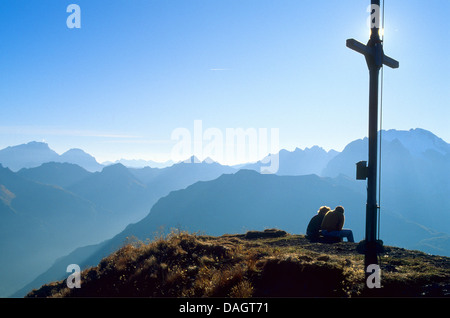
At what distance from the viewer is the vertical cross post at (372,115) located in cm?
648

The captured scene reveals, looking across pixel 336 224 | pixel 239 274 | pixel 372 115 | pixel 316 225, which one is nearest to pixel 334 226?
pixel 336 224

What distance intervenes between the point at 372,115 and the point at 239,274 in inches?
206

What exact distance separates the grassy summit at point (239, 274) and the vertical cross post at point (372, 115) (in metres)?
0.69

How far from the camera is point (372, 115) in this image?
21.3 ft

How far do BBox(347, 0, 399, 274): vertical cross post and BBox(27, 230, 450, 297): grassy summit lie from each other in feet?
2.26

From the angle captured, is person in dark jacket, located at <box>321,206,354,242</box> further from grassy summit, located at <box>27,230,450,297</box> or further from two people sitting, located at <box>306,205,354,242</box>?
grassy summit, located at <box>27,230,450,297</box>

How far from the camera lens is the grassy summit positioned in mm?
5953

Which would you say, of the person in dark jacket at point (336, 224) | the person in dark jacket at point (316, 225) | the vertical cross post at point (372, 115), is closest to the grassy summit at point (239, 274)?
the vertical cross post at point (372, 115)

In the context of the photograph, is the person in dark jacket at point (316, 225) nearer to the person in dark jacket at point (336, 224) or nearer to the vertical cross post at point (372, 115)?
the person in dark jacket at point (336, 224)

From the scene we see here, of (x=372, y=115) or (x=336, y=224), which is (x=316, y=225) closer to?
(x=336, y=224)
